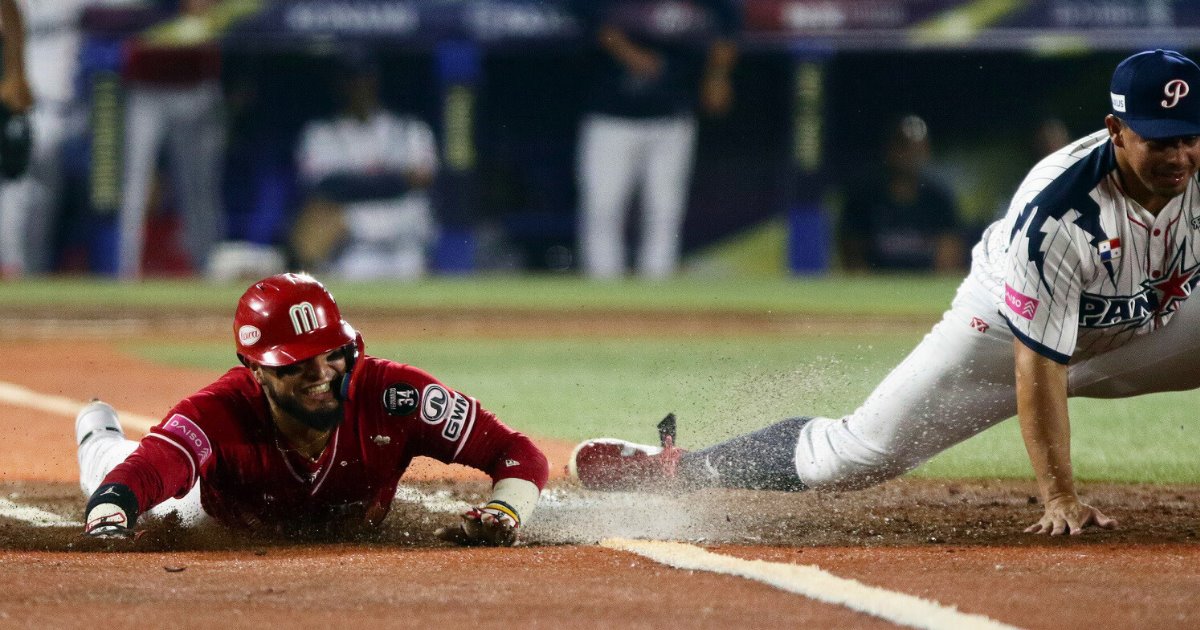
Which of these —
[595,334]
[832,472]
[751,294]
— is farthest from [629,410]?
[751,294]

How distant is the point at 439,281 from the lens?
17.0 meters

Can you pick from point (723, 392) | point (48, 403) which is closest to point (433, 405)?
point (723, 392)

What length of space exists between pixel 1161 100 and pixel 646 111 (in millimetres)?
12108

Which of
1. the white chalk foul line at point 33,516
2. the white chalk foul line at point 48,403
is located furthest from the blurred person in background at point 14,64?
the white chalk foul line at point 33,516

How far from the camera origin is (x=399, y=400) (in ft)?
14.8

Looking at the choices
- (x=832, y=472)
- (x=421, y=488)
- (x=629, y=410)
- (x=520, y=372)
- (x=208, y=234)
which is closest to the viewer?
(x=832, y=472)

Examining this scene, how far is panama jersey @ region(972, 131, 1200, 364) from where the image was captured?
426cm

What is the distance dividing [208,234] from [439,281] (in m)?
2.33

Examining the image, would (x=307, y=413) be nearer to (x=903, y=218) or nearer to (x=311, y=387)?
(x=311, y=387)

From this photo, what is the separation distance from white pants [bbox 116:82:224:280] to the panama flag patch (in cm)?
1318

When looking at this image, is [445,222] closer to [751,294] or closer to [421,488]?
[751,294]

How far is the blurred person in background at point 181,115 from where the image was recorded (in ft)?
53.9

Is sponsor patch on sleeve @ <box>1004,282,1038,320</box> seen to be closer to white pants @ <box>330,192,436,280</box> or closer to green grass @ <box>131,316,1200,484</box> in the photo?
green grass @ <box>131,316,1200,484</box>

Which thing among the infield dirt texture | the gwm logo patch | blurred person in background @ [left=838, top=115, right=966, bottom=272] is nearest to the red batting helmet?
the gwm logo patch
